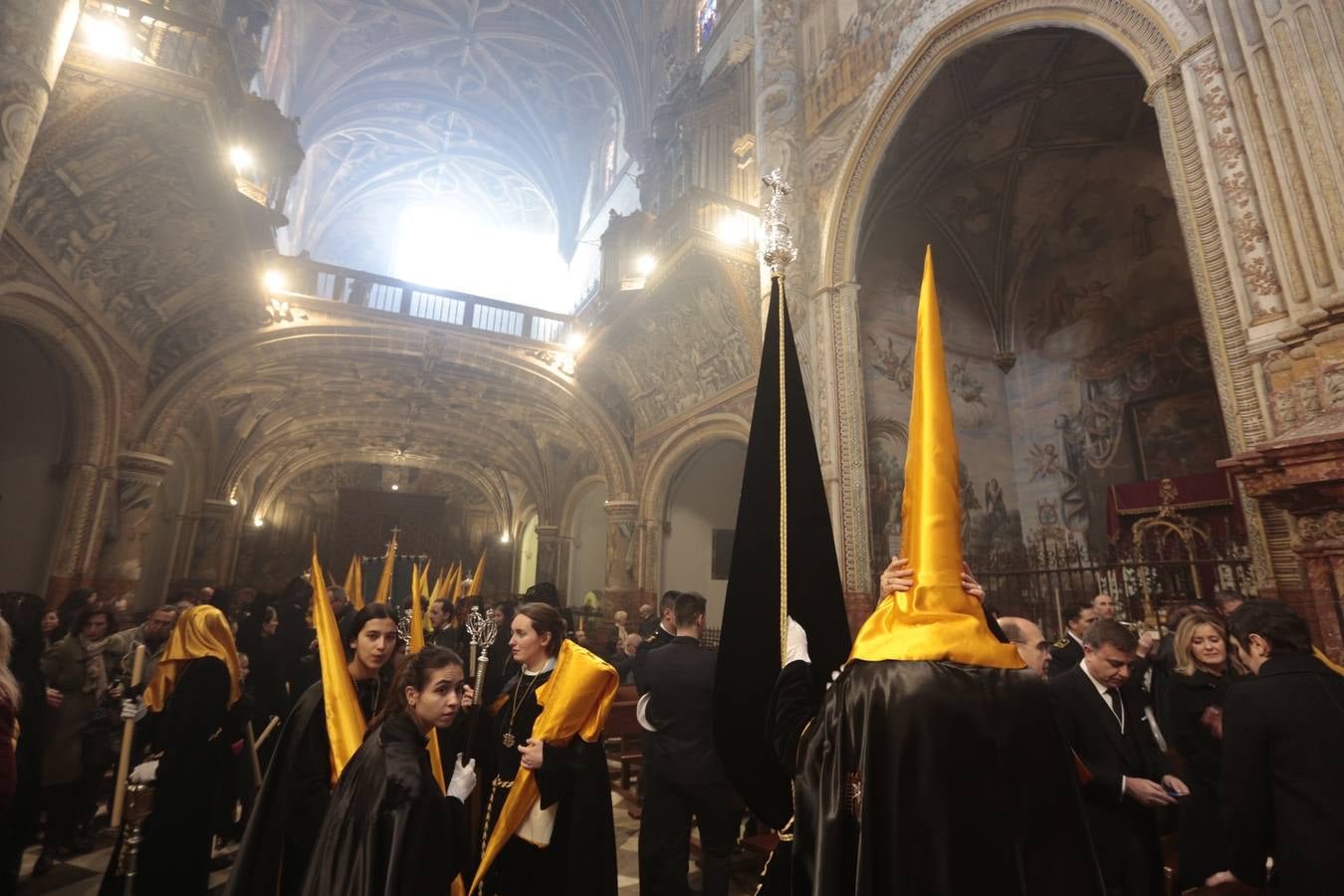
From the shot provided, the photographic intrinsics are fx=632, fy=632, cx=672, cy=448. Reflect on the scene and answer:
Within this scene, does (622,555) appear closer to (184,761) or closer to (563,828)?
(184,761)

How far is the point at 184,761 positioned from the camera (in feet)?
9.80

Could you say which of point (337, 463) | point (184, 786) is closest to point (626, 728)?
point (184, 786)

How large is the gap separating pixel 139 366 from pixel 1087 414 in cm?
1514

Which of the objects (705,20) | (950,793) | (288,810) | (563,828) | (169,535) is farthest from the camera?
(169,535)

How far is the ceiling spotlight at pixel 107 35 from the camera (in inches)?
260

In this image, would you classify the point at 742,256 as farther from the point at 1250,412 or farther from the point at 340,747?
the point at 340,747

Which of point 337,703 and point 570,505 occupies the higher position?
point 570,505

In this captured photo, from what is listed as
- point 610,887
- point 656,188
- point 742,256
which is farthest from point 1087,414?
point 610,887

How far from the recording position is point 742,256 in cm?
909

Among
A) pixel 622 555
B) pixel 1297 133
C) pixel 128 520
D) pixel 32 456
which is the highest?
pixel 1297 133

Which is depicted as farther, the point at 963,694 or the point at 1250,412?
the point at 1250,412

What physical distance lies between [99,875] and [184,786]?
1.98 m

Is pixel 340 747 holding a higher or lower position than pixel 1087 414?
lower

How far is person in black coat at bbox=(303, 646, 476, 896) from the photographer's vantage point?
170cm
